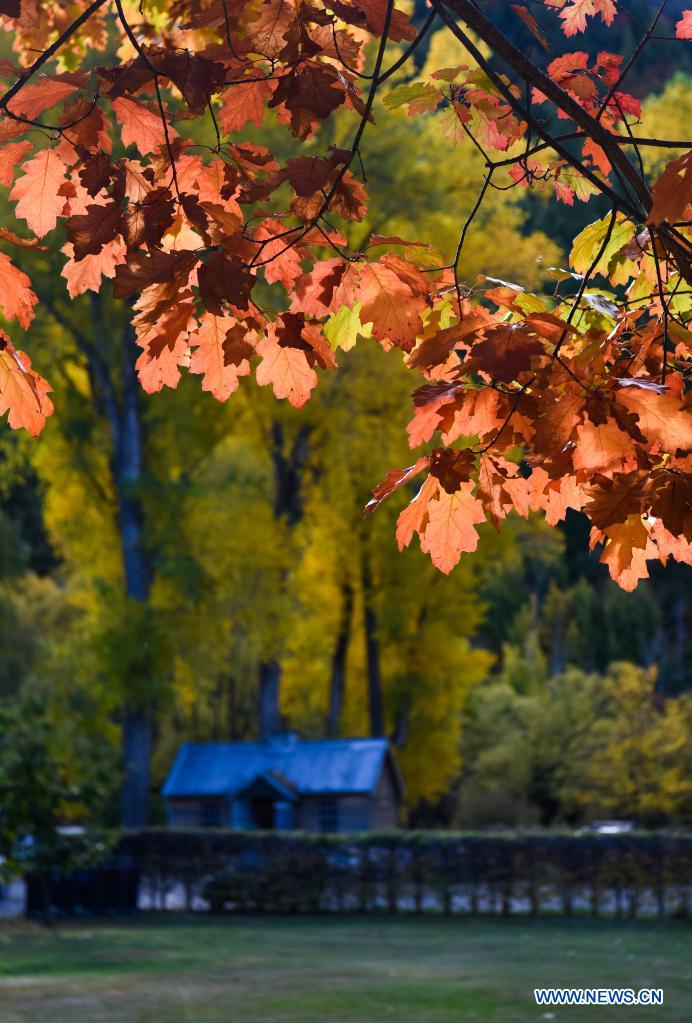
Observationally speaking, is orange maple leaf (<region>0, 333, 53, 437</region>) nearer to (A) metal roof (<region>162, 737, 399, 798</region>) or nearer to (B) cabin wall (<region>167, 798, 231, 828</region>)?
(A) metal roof (<region>162, 737, 399, 798</region>)

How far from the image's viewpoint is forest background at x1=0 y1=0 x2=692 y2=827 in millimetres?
22391

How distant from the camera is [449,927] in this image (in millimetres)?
20031

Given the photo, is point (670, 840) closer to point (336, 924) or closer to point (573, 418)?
point (336, 924)

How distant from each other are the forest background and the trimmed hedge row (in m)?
2.16

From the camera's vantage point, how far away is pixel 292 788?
2748 centimetres

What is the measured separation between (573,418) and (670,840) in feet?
64.9

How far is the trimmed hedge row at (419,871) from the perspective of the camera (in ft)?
69.0

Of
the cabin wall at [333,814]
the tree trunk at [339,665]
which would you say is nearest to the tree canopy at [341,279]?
the cabin wall at [333,814]

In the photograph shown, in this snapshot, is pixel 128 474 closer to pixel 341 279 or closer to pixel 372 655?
pixel 372 655

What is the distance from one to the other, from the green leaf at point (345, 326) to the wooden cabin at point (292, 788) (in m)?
24.3

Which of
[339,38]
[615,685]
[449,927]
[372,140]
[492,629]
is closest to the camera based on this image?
[339,38]

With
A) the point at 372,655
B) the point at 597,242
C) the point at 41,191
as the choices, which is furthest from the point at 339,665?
the point at 41,191

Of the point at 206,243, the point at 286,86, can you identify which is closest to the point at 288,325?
the point at 206,243

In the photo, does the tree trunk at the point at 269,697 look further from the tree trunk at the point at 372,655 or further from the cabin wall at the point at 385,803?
the cabin wall at the point at 385,803
